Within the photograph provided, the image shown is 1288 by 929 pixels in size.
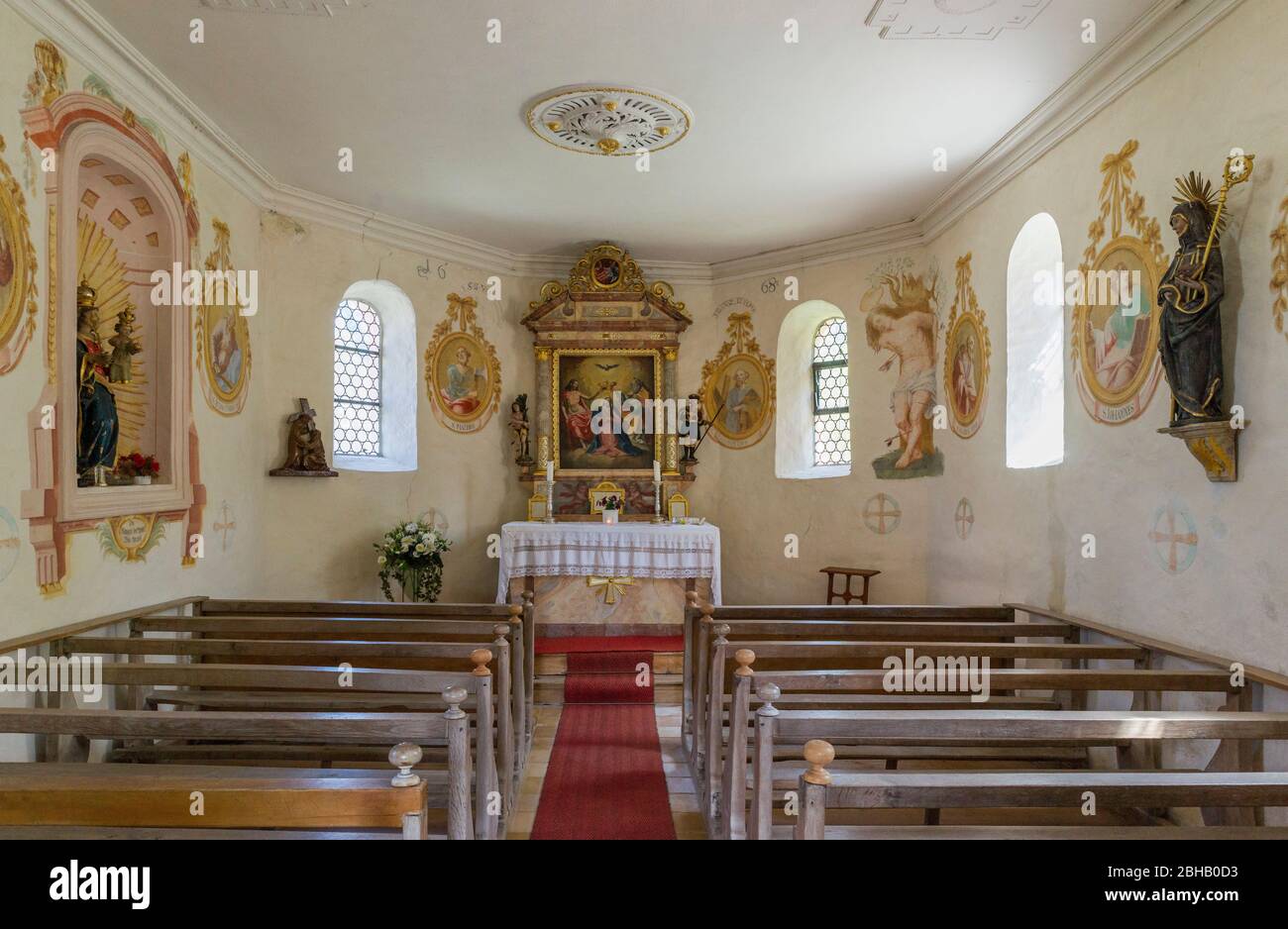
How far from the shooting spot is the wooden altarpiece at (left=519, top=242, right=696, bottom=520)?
32.3ft

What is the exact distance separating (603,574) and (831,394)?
365 cm

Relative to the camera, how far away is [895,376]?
344 inches

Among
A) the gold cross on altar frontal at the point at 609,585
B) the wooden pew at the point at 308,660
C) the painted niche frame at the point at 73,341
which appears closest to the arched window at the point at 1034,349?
the gold cross on altar frontal at the point at 609,585

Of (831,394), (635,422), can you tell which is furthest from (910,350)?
(635,422)

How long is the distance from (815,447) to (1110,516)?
479cm

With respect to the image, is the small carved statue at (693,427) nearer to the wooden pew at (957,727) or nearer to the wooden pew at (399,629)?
the wooden pew at (399,629)

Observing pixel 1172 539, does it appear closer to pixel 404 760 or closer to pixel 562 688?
pixel 404 760

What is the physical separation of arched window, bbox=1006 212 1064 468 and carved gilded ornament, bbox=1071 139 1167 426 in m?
0.46

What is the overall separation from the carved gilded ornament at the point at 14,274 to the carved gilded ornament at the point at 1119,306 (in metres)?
6.17

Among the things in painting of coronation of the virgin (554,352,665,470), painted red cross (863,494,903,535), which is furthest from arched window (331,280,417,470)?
painted red cross (863,494,903,535)

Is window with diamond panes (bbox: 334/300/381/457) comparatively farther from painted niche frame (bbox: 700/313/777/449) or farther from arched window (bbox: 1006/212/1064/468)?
arched window (bbox: 1006/212/1064/468)

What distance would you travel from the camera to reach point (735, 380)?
396 inches

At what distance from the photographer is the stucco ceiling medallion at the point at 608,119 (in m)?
5.88

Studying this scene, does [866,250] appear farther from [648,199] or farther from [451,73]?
[451,73]
